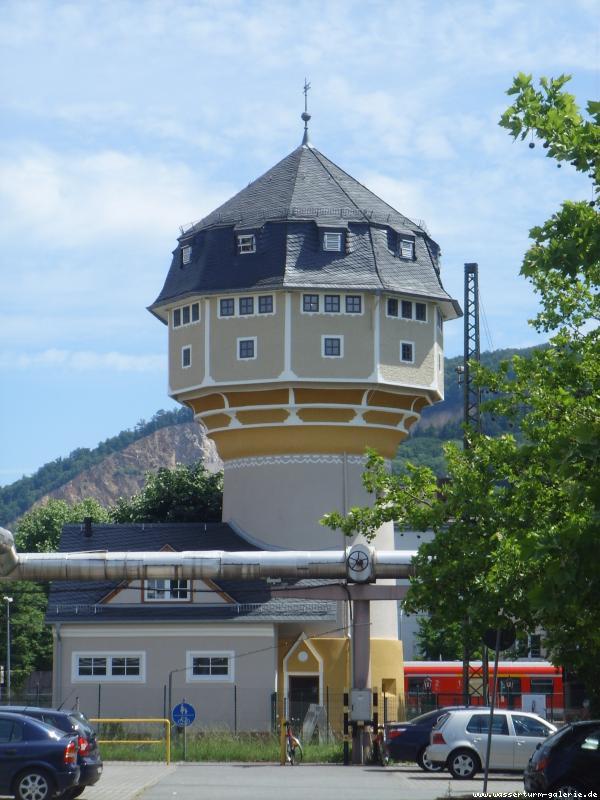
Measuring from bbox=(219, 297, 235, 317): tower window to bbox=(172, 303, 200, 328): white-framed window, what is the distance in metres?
1.14

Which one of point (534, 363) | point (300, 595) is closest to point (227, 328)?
A: point (300, 595)

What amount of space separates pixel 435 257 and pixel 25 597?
49.6 m

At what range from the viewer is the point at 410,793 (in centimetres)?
2902

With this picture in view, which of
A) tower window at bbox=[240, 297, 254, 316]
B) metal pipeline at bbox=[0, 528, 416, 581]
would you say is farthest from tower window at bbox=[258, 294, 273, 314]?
metal pipeline at bbox=[0, 528, 416, 581]

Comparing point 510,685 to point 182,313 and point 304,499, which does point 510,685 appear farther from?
point 182,313

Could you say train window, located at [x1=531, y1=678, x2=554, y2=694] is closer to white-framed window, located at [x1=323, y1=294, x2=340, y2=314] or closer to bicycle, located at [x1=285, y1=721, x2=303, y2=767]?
white-framed window, located at [x1=323, y1=294, x2=340, y2=314]

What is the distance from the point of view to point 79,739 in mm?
25797

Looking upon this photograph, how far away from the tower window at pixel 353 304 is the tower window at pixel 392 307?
1290 millimetres

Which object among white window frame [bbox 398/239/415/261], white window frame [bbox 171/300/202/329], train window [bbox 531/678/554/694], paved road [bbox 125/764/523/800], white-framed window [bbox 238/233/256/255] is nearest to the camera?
paved road [bbox 125/764/523/800]

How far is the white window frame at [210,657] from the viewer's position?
167 ft

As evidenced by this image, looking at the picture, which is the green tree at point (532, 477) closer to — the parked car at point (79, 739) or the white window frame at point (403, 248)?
the parked car at point (79, 739)

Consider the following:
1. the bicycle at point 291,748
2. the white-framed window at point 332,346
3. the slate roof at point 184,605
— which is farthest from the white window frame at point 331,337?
the bicycle at point 291,748

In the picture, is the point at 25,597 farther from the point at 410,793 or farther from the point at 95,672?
the point at 410,793

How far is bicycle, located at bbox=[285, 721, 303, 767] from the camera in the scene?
40.2 metres
